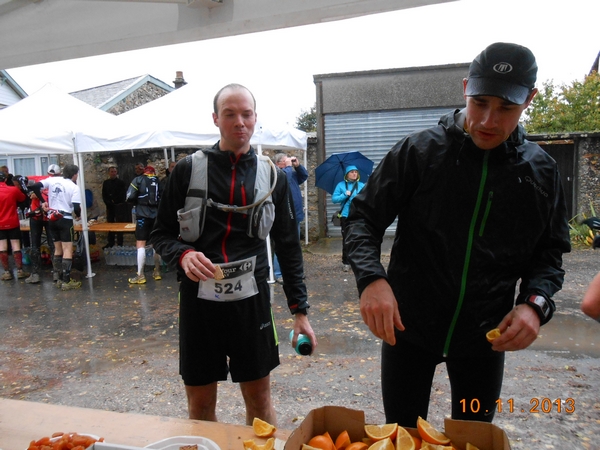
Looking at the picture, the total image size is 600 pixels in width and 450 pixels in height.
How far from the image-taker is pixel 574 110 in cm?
1764

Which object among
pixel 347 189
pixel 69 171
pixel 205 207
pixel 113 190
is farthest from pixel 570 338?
pixel 113 190

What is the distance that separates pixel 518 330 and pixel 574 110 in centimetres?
1955

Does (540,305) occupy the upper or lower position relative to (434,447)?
upper

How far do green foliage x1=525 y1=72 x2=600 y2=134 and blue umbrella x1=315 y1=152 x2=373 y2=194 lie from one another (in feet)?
35.3

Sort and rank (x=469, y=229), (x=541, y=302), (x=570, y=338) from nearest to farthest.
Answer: (x=541, y=302) < (x=469, y=229) < (x=570, y=338)

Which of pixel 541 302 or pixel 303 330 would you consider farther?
pixel 303 330

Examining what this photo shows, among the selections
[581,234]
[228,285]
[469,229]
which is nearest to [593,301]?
[469,229]

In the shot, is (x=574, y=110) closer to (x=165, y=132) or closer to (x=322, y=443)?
(x=165, y=132)

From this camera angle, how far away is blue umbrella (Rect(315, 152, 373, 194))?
8.45 meters

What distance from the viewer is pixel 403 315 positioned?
1.81 m

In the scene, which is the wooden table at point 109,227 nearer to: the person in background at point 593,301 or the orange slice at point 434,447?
the orange slice at point 434,447

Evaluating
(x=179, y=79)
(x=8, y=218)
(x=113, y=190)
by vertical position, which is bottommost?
(x=8, y=218)

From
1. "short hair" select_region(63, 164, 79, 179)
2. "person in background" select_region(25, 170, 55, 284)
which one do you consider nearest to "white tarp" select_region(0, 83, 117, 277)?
"short hair" select_region(63, 164, 79, 179)
